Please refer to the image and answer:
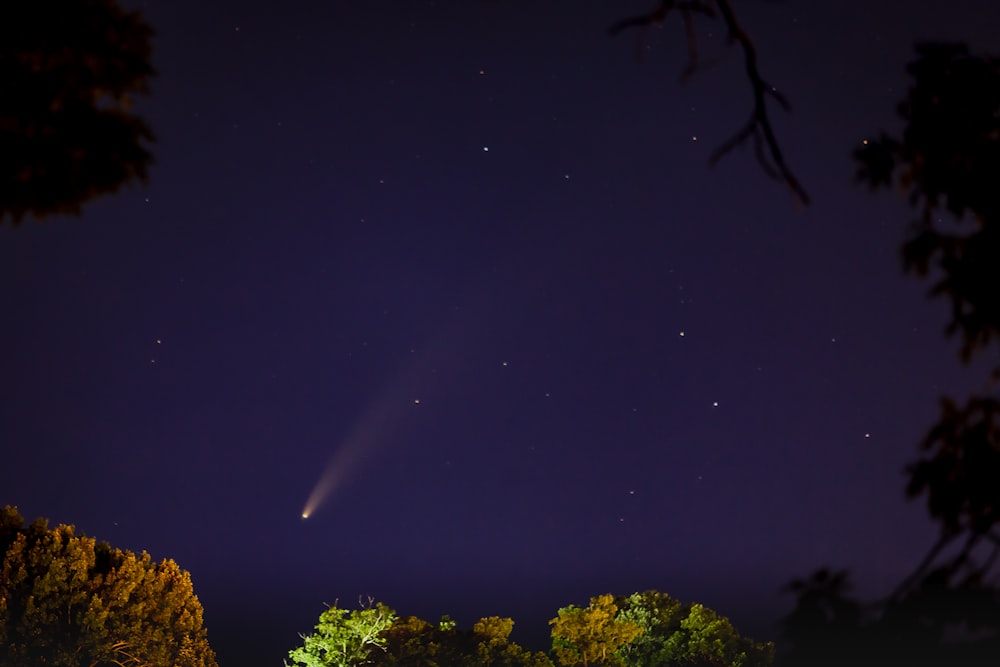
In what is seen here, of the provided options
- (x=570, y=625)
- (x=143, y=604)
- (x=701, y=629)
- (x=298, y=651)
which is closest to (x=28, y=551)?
(x=143, y=604)

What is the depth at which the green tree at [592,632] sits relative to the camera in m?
53.5

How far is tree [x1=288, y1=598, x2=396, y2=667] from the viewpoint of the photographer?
156ft

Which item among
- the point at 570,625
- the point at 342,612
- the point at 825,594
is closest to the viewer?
the point at 825,594

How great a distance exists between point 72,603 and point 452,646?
22309mm

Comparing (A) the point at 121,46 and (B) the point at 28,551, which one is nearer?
(A) the point at 121,46

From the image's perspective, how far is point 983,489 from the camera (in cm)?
361

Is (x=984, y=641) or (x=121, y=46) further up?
(x=121, y=46)

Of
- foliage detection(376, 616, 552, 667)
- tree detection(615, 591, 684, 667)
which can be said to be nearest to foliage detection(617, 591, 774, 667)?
tree detection(615, 591, 684, 667)

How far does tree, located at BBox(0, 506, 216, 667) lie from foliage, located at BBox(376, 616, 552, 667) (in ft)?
43.9

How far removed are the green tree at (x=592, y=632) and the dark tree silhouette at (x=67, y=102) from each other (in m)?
53.3

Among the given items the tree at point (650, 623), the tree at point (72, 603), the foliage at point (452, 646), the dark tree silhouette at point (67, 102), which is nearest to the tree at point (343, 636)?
the foliage at point (452, 646)

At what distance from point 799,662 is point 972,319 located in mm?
1619

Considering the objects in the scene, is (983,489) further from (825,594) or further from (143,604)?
(143,604)

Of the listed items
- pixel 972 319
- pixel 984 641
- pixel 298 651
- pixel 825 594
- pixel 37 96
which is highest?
pixel 298 651
